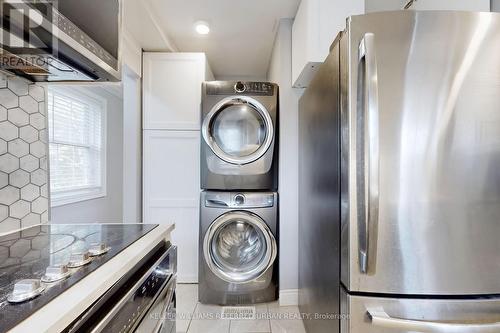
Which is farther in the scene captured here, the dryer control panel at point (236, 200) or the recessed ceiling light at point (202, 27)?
the recessed ceiling light at point (202, 27)

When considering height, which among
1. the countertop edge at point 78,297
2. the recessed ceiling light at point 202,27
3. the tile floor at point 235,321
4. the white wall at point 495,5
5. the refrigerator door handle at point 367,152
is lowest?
the tile floor at point 235,321

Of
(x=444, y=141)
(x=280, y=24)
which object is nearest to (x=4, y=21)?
(x=444, y=141)

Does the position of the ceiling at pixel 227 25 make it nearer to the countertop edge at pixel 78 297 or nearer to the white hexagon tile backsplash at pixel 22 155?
the white hexagon tile backsplash at pixel 22 155

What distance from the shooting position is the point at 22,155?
3.82 feet

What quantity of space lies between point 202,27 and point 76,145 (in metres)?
2.14

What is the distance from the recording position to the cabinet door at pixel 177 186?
2461mm

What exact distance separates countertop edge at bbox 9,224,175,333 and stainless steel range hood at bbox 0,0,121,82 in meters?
0.68

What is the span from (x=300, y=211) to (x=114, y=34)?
1.70 metres

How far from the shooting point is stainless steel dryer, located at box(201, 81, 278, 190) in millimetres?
2080

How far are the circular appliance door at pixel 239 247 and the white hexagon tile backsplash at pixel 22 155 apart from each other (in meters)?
1.16

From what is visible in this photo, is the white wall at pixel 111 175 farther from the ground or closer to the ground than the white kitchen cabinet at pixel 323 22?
closer to the ground

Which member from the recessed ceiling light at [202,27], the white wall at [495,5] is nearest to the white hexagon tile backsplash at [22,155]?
the recessed ceiling light at [202,27]

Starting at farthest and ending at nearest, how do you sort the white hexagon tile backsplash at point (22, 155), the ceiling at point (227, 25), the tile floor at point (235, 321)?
the ceiling at point (227, 25), the tile floor at point (235, 321), the white hexagon tile backsplash at point (22, 155)

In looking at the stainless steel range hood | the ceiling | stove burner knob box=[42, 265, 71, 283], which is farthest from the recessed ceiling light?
stove burner knob box=[42, 265, 71, 283]
